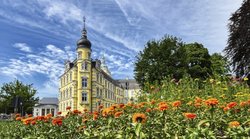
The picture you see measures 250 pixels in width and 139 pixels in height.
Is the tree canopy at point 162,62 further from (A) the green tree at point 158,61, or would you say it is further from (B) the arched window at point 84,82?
(B) the arched window at point 84,82

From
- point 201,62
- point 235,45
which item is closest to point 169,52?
point 201,62

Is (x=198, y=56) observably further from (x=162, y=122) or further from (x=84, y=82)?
(x=162, y=122)

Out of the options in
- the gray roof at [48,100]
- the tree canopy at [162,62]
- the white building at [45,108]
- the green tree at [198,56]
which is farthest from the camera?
the gray roof at [48,100]

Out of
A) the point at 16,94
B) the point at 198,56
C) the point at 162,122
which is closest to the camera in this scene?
the point at 162,122

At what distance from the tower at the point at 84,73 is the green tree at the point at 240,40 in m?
29.5

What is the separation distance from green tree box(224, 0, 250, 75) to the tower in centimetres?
2948

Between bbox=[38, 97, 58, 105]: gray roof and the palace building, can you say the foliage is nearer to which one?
the palace building

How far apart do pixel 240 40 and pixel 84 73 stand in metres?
31.6

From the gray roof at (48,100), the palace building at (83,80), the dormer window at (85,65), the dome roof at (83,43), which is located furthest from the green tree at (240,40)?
the gray roof at (48,100)

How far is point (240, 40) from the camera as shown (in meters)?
19.4

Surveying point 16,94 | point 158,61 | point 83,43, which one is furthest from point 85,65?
point 158,61

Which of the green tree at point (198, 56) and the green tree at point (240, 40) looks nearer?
the green tree at point (240, 40)

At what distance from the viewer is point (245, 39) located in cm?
1906

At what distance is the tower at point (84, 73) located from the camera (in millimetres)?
46875
